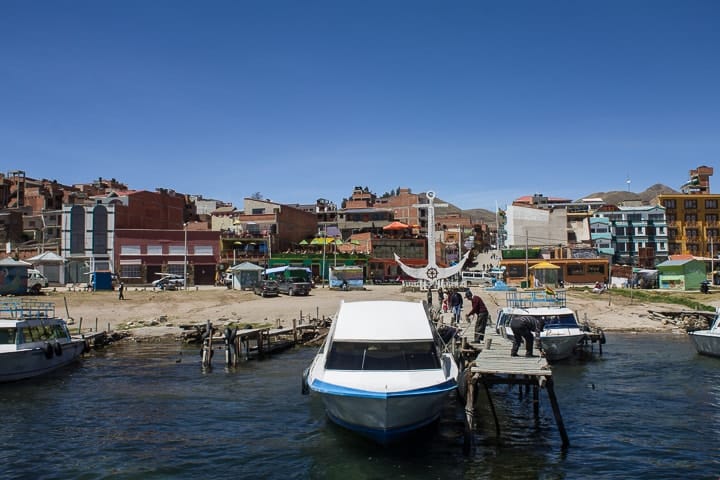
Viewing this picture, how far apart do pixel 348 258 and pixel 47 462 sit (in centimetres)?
6744

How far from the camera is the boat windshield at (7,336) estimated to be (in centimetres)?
2742

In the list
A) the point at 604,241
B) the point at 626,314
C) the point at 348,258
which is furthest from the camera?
the point at 604,241

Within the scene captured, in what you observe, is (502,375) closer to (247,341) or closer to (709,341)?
(247,341)

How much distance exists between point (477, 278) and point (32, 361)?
61.8m

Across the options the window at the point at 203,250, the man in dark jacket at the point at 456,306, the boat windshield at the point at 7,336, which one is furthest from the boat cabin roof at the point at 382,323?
the window at the point at 203,250

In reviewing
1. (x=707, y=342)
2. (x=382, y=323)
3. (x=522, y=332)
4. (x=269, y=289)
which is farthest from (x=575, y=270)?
(x=382, y=323)

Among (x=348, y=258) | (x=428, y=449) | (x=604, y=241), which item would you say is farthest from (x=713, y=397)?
(x=604, y=241)

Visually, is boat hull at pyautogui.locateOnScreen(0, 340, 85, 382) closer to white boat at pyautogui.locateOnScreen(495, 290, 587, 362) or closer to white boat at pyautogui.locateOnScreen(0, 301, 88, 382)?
white boat at pyautogui.locateOnScreen(0, 301, 88, 382)

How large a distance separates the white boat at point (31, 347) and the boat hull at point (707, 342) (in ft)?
107

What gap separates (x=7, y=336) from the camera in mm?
27578

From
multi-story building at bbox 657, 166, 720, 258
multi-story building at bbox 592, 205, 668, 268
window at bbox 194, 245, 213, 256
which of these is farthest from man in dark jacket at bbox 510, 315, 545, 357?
multi-story building at bbox 657, 166, 720, 258

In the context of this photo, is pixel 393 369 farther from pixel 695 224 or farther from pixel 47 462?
pixel 695 224

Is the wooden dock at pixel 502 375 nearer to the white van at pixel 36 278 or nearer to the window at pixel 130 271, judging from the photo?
the white van at pixel 36 278

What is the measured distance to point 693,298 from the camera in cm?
6050
